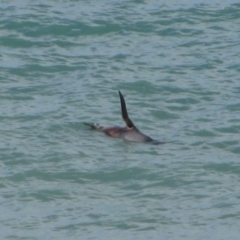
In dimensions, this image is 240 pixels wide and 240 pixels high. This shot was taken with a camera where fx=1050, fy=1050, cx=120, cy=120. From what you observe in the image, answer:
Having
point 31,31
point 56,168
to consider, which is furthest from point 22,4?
point 56,168

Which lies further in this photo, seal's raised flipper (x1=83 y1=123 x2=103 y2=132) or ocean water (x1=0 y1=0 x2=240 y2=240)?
seal's raised flipper (x1=83 y1=123 x2=103 y2=132)

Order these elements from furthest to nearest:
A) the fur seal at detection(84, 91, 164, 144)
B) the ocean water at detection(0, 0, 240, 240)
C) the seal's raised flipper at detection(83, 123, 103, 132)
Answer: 1. the seal's raised flipper at detection(83, 123, 103, 132)
2. the fur seal at detection(84, 91, 164, 144)
3. the ocean water at detection(0, 0, 240, 240)

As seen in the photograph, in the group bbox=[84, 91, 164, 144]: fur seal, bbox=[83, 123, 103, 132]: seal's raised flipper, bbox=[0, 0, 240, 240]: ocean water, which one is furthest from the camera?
bbox=[83, 123, 103, 132]: seal's raised flipper

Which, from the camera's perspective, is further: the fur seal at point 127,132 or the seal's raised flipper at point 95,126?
the seal's raised flipper at point 95,126

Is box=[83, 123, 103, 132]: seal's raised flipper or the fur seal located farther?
box=[83, 123, 103, 132]: seal's raised flipper

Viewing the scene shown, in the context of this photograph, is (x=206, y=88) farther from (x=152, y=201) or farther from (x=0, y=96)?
(x=152, y=201)

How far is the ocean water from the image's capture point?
9047mm

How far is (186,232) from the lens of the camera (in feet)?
28.4

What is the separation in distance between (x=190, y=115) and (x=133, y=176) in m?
2.11

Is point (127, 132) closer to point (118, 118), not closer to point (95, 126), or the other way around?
point (95, 126)

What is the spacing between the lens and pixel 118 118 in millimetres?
11906

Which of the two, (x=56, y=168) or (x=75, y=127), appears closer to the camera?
(x=56, y=168)

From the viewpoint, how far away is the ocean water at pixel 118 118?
905 cm

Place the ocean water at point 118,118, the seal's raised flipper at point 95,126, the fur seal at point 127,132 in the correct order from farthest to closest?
the seal's raised flipper at point 95,126
the fur seal at point 127,132
the ocean water at point 118,118
